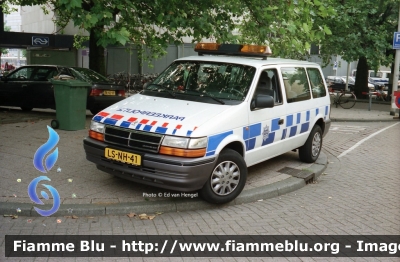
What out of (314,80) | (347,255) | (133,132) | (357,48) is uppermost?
(357,48)

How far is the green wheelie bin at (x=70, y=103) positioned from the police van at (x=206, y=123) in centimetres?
346

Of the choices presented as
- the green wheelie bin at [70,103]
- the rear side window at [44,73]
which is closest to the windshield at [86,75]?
the rear side window at [44,73]

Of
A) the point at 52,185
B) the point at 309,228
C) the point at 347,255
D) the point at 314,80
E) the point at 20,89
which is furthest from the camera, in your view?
the point at 20,89

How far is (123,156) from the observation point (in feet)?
18.0

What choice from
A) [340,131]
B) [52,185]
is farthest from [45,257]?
[340,131]

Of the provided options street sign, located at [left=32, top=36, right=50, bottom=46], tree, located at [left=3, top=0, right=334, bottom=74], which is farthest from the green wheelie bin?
street sign, located at [left=32, top=36, right=50, bottom=46]

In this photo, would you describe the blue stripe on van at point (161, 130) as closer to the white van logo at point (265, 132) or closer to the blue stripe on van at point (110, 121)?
the blue stripe on van at point (110, 121)

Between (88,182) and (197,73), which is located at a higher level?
(197,73)

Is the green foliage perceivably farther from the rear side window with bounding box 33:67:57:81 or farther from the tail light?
the rear side window with bounding box 33:67:57:81

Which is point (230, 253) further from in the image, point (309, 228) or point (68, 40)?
point (68, 40)

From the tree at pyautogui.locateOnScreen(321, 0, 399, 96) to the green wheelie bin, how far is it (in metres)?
12.5

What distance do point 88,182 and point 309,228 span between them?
317cm

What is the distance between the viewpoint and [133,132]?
213 inches

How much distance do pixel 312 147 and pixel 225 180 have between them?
126 inches
